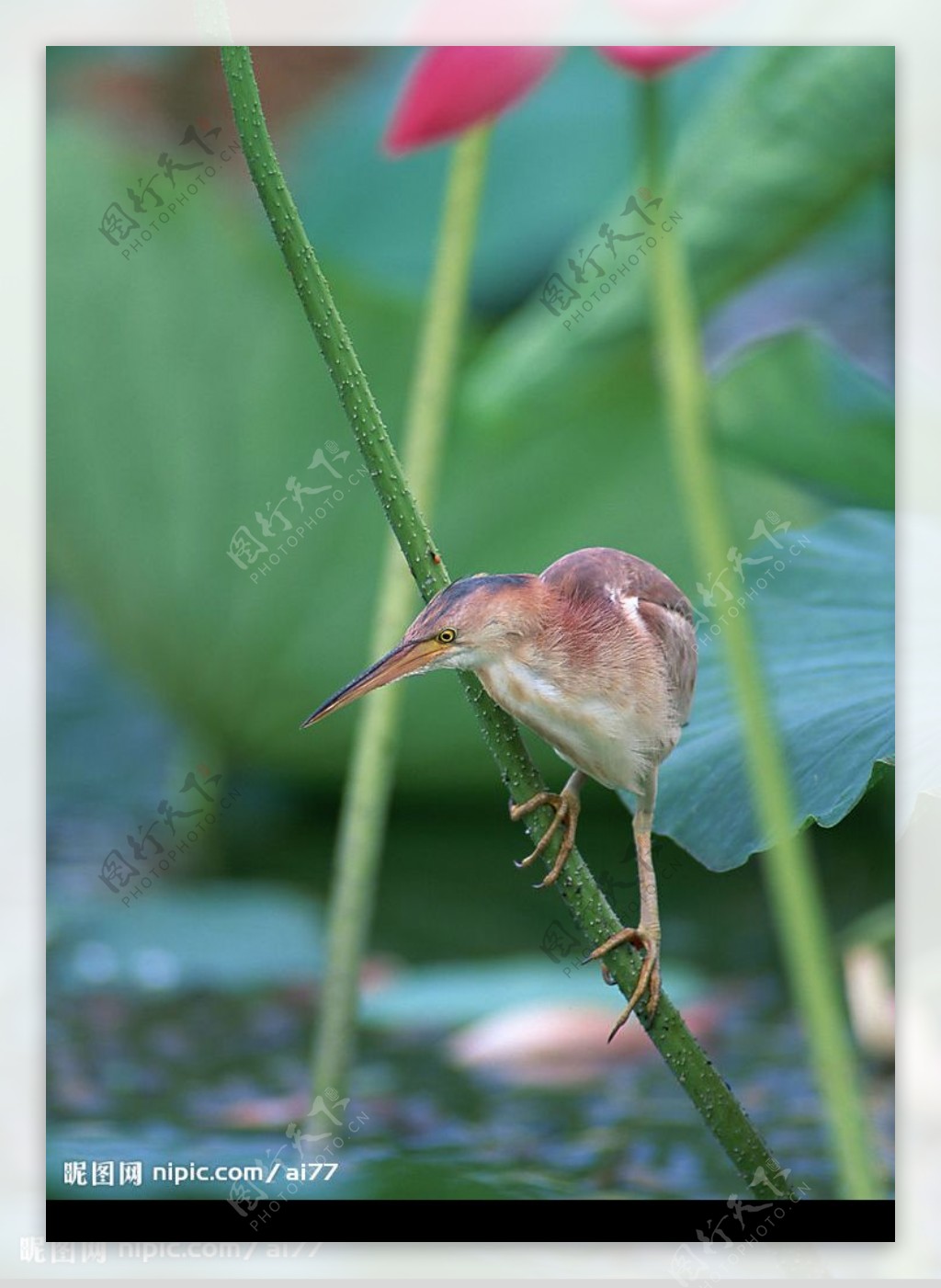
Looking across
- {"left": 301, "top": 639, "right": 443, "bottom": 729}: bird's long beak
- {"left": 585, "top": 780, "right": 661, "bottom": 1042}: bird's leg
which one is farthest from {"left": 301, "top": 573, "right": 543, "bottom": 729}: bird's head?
{"left": 585, "top": 780, "right": 661, "bottom": 1042}: bird's leg

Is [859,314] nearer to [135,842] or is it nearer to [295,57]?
[295,57]

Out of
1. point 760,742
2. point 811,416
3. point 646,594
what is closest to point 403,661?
point 646,594

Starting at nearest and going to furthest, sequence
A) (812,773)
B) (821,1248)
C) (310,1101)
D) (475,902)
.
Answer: (812,773)
(821,1248)
(310,1101)
(475,902)

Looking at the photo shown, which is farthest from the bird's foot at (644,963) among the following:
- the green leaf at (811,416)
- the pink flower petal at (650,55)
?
the pink flower petal at (650,55)

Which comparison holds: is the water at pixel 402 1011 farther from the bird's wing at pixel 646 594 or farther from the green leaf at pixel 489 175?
the green leaf at pixel 489 175

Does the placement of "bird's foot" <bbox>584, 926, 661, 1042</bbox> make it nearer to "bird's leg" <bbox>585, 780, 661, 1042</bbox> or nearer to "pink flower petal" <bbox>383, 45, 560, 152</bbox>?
"bird's leg" <bbox>585, 780, 661, 1042</bbox>

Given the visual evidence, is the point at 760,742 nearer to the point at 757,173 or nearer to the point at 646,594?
the point at 646,594

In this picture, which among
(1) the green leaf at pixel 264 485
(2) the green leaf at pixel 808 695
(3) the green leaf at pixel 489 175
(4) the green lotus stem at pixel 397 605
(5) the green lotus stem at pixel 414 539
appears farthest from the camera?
(1) the green leaf at pixel 264 485
